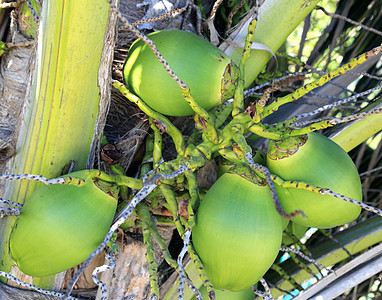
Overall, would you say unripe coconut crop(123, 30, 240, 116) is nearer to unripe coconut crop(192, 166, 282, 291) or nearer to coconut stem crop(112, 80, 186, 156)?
coconut stem crop(112, 80, 186, 156)

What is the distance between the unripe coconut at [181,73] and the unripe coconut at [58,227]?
22 cm

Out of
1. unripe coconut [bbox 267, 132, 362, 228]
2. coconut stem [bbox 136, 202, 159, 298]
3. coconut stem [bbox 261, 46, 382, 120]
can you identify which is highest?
coconut stem [bbox 261, 46, 382, 120]

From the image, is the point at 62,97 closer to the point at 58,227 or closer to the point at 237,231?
the point at 58,227

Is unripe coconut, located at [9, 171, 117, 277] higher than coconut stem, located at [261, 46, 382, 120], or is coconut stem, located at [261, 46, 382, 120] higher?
coconut stem, located at [261, 46, 382, 120]

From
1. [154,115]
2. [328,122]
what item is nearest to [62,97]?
[154,115]

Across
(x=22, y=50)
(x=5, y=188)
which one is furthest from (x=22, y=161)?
(x=22, y=50)

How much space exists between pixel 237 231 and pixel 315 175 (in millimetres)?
178

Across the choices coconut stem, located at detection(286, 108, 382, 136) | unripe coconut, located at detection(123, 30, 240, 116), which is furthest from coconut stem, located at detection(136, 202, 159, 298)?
coconut stem, located at detection(286, 108, 382, 136)

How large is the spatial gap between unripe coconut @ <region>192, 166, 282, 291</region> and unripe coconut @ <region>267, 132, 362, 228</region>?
0.16 ft

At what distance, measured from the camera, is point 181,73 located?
829 mm

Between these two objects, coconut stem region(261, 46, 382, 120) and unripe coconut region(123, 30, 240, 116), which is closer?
coconut stem region(261, 46, 382, 120)

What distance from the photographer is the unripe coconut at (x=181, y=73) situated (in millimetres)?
833

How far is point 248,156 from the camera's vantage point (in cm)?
70

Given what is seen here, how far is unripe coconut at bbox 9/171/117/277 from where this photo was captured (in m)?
0.74
